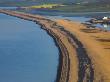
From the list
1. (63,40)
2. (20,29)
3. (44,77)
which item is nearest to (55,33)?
(63,40)

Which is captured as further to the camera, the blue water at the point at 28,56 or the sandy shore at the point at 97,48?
the blue water at the point at 28,56

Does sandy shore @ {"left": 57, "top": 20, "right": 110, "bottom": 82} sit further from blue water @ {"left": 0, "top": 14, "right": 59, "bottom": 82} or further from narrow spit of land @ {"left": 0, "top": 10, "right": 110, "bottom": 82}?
blue water @ {"left": 0, "top": 14, "right": 59, "bottom": 82}

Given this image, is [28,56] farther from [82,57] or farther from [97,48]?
[82,57]

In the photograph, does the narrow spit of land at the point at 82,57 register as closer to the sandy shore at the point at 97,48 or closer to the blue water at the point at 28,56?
the sandy shore at the point at 97,48

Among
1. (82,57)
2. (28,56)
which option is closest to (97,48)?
(82,57)

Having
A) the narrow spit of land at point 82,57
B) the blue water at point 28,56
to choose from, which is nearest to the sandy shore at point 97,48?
the narrow spit of land at point 82,57

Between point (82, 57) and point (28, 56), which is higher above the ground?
point (82, 57)

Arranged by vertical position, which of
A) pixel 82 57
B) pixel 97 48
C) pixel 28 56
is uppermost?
pixel 82 57

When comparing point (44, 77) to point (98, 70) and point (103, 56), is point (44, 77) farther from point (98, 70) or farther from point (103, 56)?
point (103, 56)

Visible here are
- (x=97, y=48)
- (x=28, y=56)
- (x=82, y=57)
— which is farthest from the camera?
(x=28, y=56)
